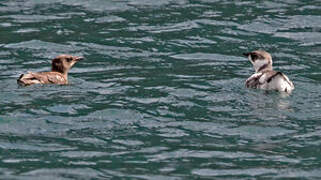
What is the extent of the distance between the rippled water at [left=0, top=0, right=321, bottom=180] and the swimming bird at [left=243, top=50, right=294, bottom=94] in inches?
9.3

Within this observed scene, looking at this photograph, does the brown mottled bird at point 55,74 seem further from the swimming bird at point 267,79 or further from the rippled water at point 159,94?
the swimming bird at point 267,79

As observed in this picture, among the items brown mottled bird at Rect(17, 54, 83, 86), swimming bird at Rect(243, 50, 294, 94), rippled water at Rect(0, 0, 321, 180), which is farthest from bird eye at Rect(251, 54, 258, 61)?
brown mottled bird at Rect(17, 54, 83, 86)

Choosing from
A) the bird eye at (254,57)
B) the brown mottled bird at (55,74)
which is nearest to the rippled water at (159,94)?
the brown mottled bird at (55,74)

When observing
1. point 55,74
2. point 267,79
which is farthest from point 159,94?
point 55,74

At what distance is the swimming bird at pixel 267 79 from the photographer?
16.8 metres

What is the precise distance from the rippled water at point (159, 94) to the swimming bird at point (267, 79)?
0.24m

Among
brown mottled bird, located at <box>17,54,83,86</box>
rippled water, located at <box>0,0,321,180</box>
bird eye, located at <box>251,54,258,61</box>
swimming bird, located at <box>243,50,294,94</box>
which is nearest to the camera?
rippled water, located at <box>0,0,321,180</box>

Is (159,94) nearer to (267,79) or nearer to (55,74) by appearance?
(267,79)

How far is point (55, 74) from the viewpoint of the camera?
58.2 feet

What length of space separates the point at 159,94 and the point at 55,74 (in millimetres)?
2022

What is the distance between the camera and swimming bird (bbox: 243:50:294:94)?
16.8 metres

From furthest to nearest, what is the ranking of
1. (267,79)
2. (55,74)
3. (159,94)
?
(55,74)
(267,79)
(159,94)

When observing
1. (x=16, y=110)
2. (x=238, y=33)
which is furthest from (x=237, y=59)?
(x=16, y=110)

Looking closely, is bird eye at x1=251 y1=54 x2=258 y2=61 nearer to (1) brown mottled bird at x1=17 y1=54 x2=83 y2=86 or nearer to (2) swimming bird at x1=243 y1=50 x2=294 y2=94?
(2) swimming bird at x1=243 y1=50 x2=294 y2=94
